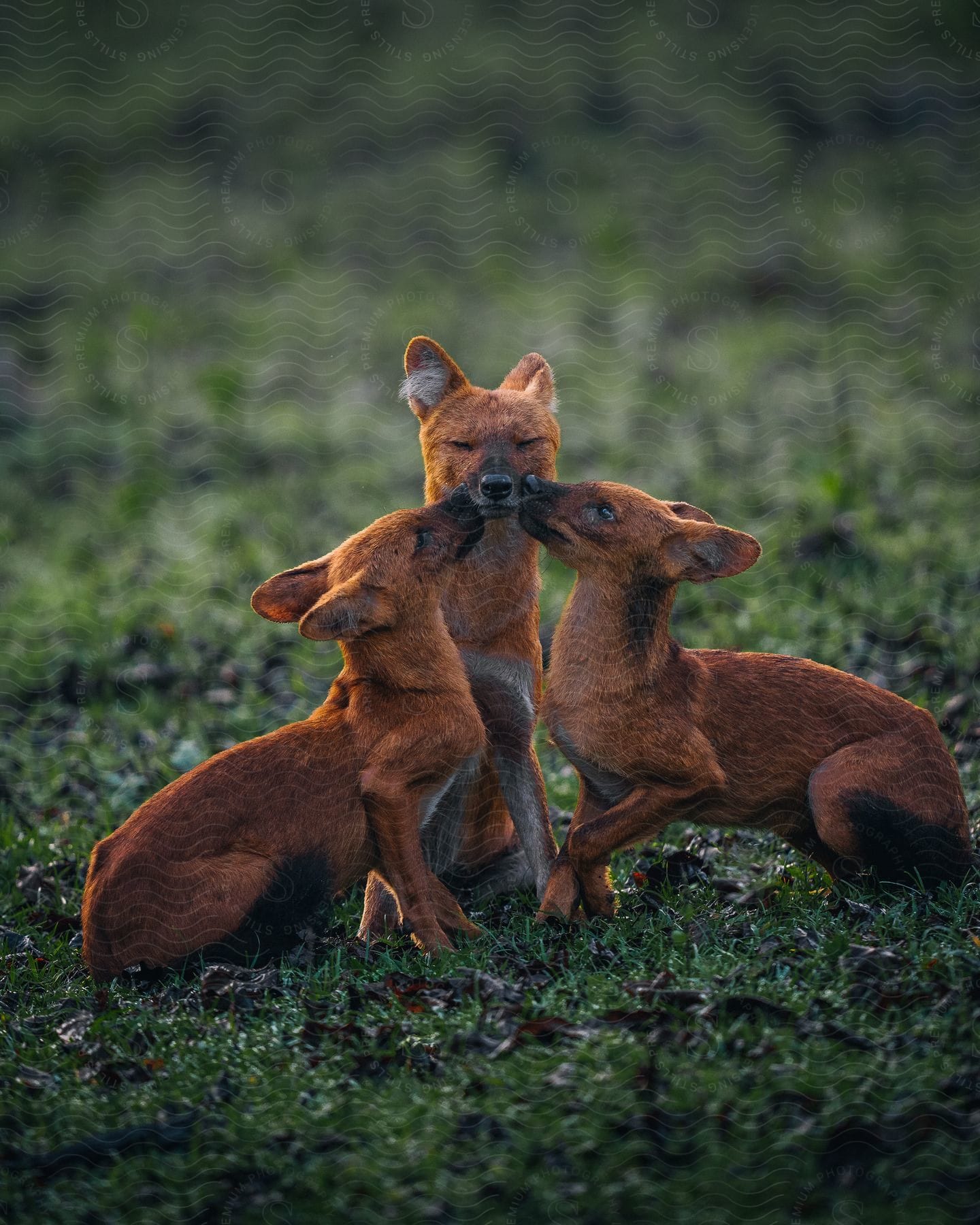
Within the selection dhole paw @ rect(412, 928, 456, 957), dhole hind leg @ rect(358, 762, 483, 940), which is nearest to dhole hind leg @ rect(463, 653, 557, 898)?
dhole hind leg @ rect(358, 762, 483, 940)

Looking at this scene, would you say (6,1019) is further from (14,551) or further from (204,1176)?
(14,551)

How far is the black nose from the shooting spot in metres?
5.63

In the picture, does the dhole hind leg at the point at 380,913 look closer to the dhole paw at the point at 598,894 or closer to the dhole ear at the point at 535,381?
the dhole paw at the point at 598,894

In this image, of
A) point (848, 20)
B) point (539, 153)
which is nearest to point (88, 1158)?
point (539, 153)

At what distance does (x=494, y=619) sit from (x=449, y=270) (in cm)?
1034

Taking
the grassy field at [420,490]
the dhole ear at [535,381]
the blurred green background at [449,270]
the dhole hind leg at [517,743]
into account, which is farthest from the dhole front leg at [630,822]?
the blurred green background at [449,270]

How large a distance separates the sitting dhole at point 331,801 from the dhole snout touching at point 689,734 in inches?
18.0

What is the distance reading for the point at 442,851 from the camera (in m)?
5.93

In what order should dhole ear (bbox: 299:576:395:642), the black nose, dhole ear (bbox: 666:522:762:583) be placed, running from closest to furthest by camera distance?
dhole ear (bbox: 299:576:395:642) < dhole ear (bbox: 666:522:762:583) < the black nose

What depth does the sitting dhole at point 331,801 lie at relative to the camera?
17.1ft

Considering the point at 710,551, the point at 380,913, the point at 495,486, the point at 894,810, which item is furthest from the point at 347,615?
the point at 894,810

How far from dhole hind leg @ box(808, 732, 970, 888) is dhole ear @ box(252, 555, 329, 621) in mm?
2176

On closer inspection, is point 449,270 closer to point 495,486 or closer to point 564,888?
point 495,486

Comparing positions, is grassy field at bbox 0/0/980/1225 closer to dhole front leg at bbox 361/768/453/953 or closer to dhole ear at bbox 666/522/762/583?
dhole front leg at bbox 361/768/453/953
